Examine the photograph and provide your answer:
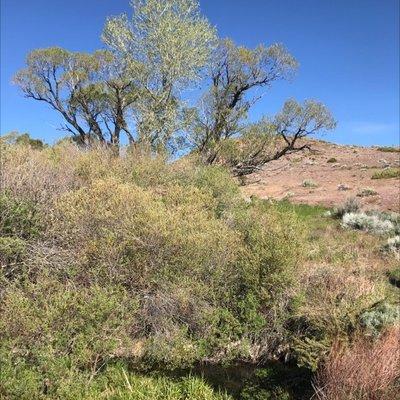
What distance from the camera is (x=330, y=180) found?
121 feet

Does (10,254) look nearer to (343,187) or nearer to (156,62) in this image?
(156,62)

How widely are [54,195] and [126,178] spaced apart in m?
3.19

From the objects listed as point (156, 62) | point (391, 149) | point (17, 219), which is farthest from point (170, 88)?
point (391, 149)

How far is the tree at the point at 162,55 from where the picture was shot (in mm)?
21672

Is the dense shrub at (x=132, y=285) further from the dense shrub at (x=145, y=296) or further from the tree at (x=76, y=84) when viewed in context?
the tree at (x=76, y=84)

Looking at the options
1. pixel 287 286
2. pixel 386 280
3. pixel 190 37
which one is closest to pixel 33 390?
pixel 287 286

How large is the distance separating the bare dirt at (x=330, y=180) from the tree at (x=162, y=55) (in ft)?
25.1

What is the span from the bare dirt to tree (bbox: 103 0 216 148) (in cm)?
765

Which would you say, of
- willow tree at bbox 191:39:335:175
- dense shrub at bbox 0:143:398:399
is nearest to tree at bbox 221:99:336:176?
willow tree at bbox 191:39:335:175

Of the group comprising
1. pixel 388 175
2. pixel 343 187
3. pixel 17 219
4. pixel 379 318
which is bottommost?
pixel 379 318

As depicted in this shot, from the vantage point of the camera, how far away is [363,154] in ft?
184

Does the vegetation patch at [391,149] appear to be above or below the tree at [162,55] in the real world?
above

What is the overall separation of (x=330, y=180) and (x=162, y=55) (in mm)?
19917

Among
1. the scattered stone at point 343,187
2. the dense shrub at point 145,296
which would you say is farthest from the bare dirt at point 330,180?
the dense shrub at point 145,296
